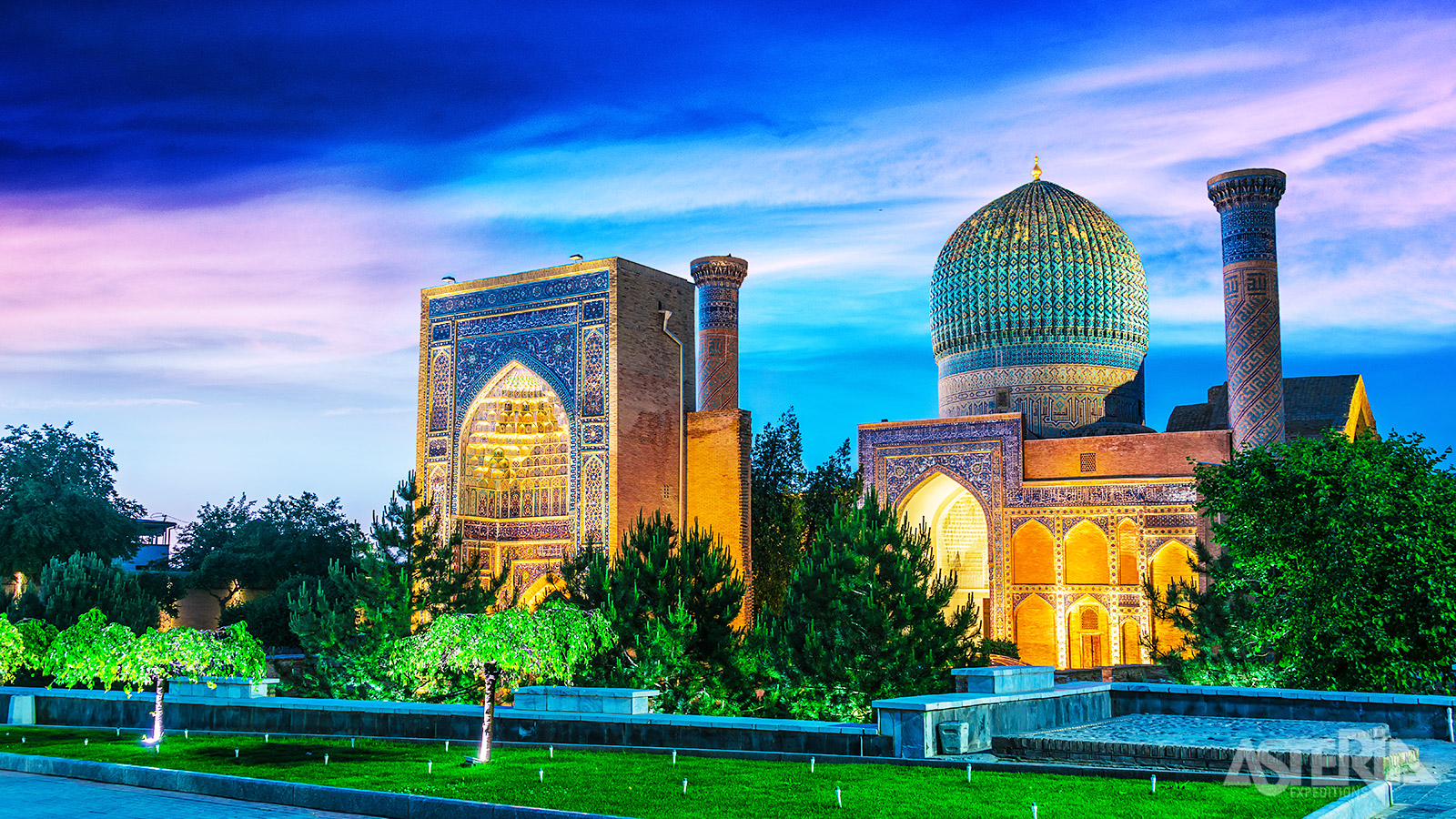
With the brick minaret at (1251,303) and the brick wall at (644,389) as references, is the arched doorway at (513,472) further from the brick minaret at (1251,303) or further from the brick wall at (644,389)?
the brick minaret at (1251,303)

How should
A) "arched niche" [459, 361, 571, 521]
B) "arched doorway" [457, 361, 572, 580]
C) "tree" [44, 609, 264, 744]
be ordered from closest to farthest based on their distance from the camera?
"tree" [44, 609, 264, 744] < "arched doorway" [457, 361, 572, 580] < "arched niche" [459, 361, 571, 521]

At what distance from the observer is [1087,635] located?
62.2 ft

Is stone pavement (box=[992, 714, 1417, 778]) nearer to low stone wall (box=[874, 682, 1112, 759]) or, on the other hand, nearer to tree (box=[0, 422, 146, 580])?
low stone wall (box=[874, 682, 1112, 759])

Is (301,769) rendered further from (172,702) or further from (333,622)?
(333,622)

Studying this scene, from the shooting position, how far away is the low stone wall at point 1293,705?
23.6 ft

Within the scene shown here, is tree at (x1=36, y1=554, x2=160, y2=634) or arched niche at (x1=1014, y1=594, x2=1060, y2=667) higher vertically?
tree at (x1=36, y1=554, x2=160, y2=634)

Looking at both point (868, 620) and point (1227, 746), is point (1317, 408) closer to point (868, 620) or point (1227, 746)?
point (868, 620)

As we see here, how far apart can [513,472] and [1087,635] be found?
9157 millimetres

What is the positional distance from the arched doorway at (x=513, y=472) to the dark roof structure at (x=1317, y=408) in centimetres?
952

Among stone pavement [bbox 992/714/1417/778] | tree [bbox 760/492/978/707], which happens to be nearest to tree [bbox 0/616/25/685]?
tree [bbox 760/492/978/707]

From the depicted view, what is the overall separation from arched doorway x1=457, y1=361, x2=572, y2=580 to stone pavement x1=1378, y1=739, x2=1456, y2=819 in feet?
44.3

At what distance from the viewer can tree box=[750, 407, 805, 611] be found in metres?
18.6

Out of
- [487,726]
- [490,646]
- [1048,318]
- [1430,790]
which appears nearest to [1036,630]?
[1048,318]

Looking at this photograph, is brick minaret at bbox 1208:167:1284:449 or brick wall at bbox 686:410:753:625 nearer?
brick minaret at bbox 1208:167:1284:449
